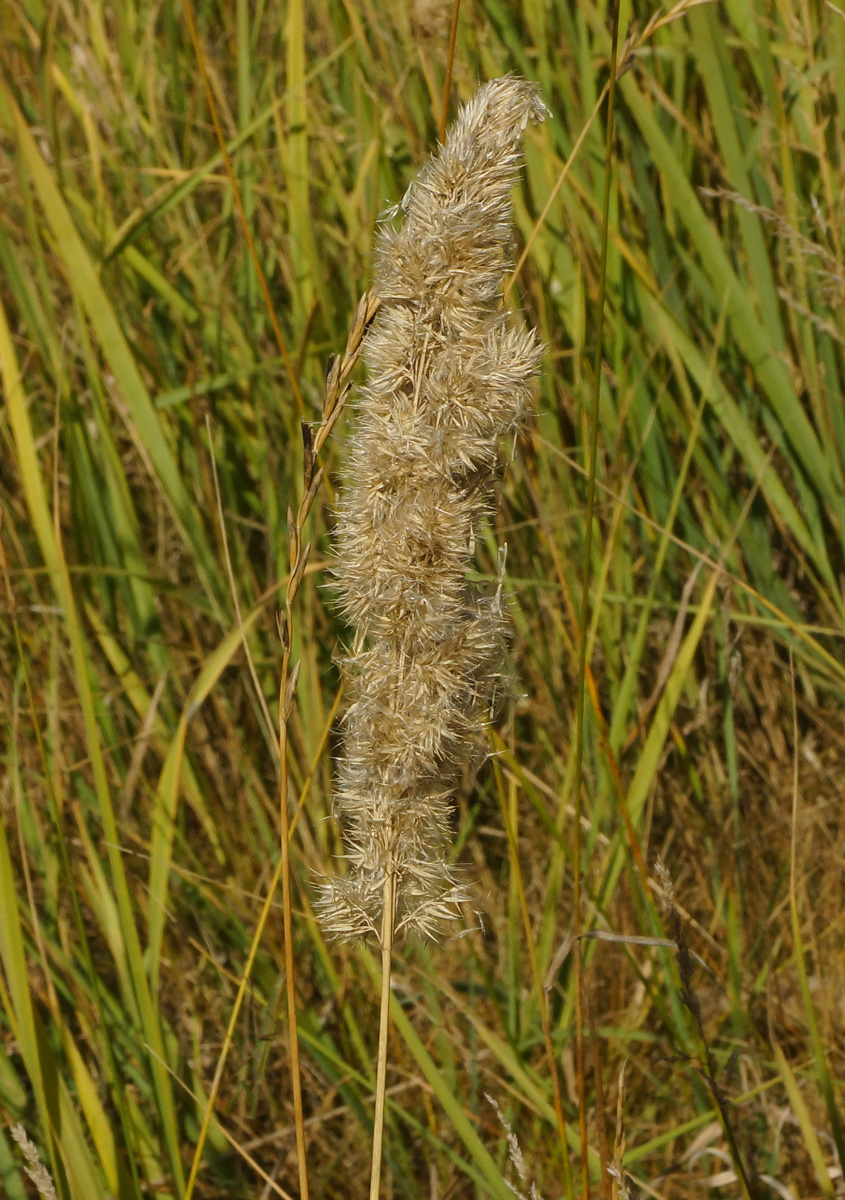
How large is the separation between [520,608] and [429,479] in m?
0.60

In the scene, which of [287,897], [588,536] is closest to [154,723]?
[287,897]

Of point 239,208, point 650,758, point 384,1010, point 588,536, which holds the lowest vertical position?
point 650,758

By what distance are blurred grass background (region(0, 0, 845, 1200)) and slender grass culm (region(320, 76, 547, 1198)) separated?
517 millimetres

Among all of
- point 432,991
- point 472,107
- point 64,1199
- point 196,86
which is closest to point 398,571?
point 472,107

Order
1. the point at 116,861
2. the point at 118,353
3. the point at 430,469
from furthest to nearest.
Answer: the point at 118,353 → the point at 116,861 → the point at 430,469

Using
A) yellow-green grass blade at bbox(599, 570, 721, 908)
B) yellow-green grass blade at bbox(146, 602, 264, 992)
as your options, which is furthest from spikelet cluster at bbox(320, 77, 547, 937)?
yellow-green grass blade at bbox(599, 570, 721, 908)

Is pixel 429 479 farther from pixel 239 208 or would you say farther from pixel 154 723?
pixel 154 723

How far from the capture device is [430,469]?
22.0 inches

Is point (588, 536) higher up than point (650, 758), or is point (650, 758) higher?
→ point (588, 536)

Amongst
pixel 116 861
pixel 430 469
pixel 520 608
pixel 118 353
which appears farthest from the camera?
pixel 118 353

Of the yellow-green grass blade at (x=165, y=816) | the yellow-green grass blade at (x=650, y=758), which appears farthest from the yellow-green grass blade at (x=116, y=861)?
the yellow-green grass blade at (x=650, y=758)

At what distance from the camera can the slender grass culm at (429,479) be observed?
554 millimetres

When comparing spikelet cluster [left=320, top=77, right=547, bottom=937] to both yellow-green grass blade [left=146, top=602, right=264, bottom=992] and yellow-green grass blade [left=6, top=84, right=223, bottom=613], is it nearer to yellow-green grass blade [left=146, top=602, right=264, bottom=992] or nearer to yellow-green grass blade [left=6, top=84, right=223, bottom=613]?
yellow-green grass blade [left=146, top=602, right=264, bottom=992]

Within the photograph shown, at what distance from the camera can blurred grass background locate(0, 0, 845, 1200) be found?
1.18 metres
